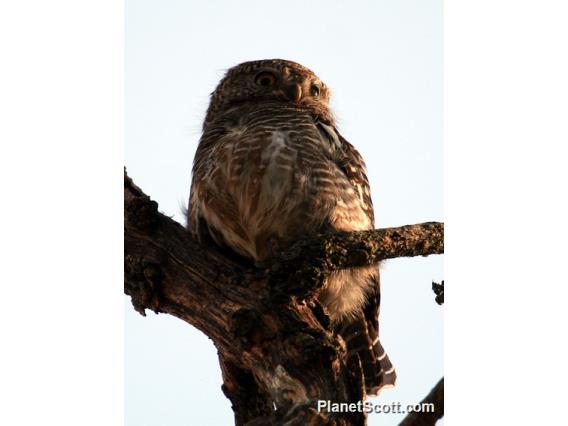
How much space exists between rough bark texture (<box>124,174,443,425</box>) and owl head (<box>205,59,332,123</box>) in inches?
52.2

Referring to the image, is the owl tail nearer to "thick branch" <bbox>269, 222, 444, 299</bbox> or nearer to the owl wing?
the owl wing

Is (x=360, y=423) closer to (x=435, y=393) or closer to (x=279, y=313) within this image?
(x=435, y=393)

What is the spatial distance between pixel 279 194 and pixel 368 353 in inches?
48.3

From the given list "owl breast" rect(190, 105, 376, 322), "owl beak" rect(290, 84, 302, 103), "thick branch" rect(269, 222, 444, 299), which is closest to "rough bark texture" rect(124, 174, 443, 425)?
"thick branch" rect(269, 222, 444, 299)

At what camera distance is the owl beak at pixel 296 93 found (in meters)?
5.17

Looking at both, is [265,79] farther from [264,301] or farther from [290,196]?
[264,301]

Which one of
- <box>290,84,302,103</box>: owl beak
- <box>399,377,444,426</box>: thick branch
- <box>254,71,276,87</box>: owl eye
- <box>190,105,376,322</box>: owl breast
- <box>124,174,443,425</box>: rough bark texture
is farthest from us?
<box>254,71,276,87</box>: owl eye

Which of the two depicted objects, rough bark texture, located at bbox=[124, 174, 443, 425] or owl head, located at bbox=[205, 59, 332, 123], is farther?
owl head, located at bbox=[205, 59, 332, 123]

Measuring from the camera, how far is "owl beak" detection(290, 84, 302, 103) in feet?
17.0

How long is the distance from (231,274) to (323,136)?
1.16 meters

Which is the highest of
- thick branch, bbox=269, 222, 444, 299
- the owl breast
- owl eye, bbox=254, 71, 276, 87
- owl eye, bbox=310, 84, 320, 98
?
owl eye, bbox=254, 71, 276, 87

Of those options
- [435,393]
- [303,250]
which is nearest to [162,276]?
[303,250]

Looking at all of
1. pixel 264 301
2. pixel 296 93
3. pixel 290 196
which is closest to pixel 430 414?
pixel 264 301

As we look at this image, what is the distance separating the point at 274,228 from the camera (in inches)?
166
